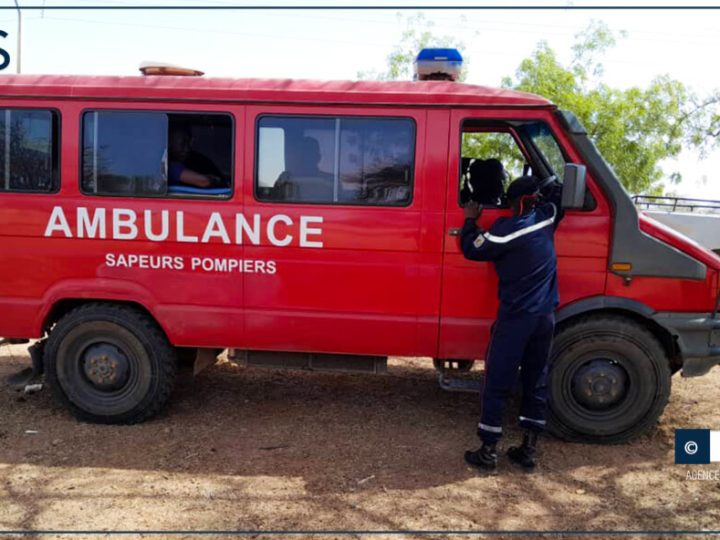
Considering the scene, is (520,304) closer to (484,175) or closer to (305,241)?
(484,175)

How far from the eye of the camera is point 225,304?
4.78 m

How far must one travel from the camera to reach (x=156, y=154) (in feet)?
15.6

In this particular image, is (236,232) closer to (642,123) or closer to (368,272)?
(368,272)

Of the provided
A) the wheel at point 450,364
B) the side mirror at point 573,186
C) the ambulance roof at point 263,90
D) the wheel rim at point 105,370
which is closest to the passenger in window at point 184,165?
the ambulance roof at point 263,90

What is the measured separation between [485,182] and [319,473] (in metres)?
2.46

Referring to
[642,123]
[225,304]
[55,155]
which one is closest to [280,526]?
[225,304]

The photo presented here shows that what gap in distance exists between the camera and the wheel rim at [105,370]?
4906 mm

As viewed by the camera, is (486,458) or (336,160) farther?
(336,160)

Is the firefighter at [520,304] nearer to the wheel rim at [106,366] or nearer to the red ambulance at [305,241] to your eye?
the red ambulance at [305,241]

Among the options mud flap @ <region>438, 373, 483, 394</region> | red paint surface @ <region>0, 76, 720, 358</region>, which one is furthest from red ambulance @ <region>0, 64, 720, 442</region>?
mud flap @ <region>438, 373, 483, 394</region>

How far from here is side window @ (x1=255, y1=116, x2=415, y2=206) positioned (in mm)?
4582

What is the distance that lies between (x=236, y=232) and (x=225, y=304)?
1.85 feet

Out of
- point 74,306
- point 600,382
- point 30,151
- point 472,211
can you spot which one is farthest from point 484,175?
point 30,151

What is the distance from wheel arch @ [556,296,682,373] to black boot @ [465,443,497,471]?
104 cm
